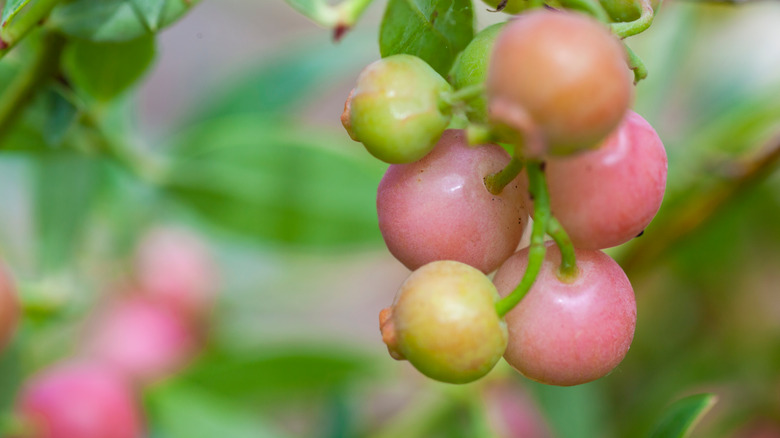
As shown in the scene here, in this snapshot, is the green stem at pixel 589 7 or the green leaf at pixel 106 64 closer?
the green stem at pixel 589 7

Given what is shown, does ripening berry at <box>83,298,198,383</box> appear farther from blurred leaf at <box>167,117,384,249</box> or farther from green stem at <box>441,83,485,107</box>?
green stem at <box>441,83,485,107</box>

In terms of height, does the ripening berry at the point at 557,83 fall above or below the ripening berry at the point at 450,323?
above


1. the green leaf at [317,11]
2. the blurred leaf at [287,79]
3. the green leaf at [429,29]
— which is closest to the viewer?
the green leaf at [429,29]

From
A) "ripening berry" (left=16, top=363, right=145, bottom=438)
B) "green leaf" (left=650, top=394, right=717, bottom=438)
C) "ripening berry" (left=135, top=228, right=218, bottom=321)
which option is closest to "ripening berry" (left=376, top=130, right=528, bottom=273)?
"green leaf" (left=650, top=394, right=717, bottom=438)

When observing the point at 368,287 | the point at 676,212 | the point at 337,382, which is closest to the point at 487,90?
the point at 676,212

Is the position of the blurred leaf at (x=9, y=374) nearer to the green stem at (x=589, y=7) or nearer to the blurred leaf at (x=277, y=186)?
the blurred leaf at (x=277, y=186)

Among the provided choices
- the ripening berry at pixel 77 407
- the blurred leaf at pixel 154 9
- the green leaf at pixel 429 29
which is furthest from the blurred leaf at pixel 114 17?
the ripening berry at pixel 77 407

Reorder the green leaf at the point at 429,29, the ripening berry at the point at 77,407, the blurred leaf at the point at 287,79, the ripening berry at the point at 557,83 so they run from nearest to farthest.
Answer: the ripening berry at the point at 557,83 < the green leaf at the point at 429,29 < the ripening berry at the point at 77,407 < the blurred leaf at the point at 287,79
